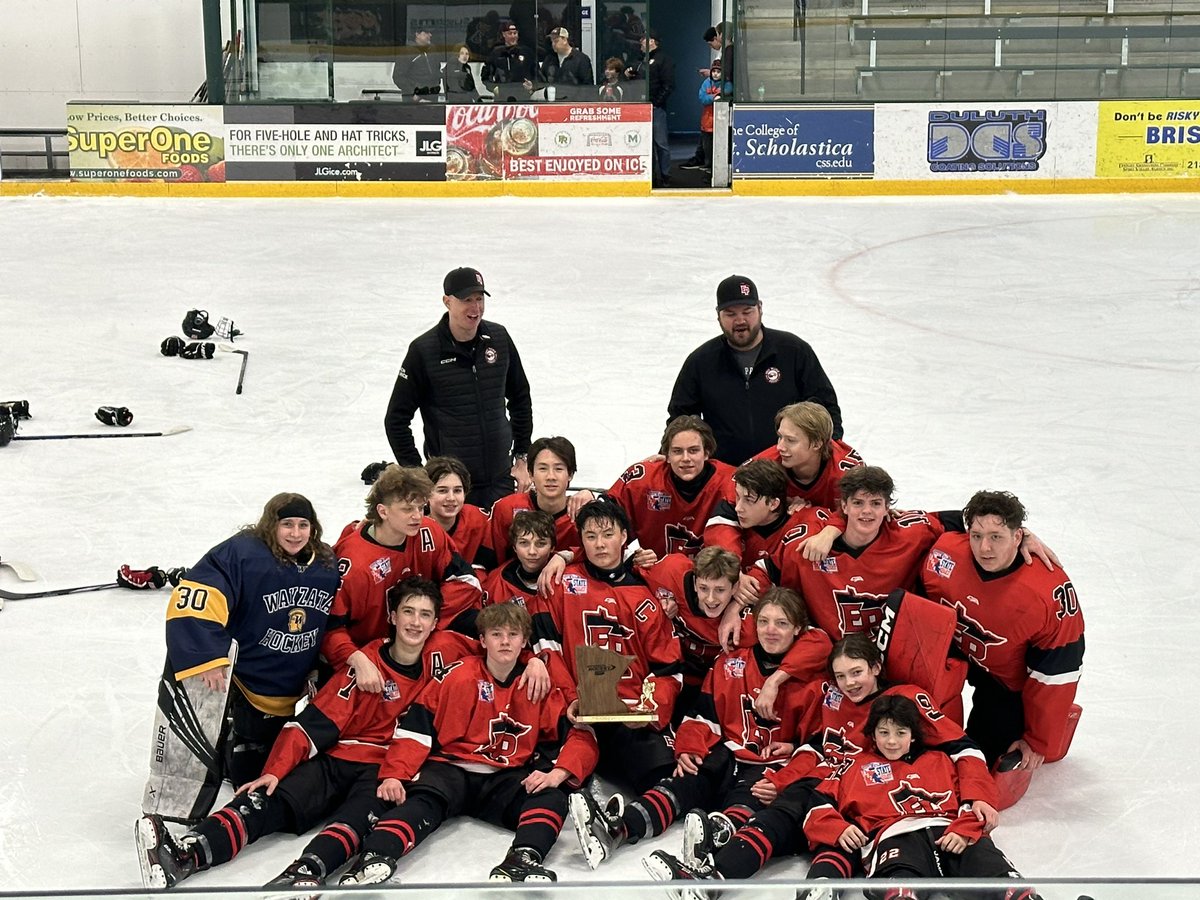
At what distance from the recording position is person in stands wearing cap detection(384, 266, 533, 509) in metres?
6.08

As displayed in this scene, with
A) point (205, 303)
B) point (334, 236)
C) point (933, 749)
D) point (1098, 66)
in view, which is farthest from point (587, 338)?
point (1098, 66)

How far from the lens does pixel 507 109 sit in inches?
667

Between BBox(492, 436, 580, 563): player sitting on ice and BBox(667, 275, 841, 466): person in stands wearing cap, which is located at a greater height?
BBox(667, 275, 841, 466): person in stands wearing cap

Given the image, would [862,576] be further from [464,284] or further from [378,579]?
[464,284]

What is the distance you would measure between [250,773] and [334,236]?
10562 mm

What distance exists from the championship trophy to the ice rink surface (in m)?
0.34

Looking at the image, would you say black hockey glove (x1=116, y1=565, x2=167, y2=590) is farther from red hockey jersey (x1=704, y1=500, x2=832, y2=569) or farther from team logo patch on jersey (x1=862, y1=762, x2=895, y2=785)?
team logo patch on jersey (x1=862, y1=762, x2=895, y2=785)

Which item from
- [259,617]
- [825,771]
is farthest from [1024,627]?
[259,617]

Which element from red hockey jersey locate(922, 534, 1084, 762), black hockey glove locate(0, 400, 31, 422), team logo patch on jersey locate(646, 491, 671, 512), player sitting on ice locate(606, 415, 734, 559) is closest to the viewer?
red hockey jersey locate(922, 534, 1084, 762)

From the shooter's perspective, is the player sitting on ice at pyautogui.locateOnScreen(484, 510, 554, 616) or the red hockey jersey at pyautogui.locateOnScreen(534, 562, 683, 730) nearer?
the red hockey jersey at pyautogui.locateOnScreen(534, 562, 683, 730)

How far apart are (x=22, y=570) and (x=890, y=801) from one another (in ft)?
12.7

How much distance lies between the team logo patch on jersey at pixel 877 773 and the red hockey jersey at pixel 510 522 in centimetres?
135

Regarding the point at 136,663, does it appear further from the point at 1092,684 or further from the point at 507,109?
the point at 507,109

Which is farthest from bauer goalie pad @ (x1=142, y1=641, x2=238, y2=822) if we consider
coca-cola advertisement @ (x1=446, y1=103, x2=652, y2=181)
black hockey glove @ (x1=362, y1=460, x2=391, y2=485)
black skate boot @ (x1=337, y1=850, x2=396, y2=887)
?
coca-cola advertisement @ (x1=446, y1=103, x2=652, y2=181)
